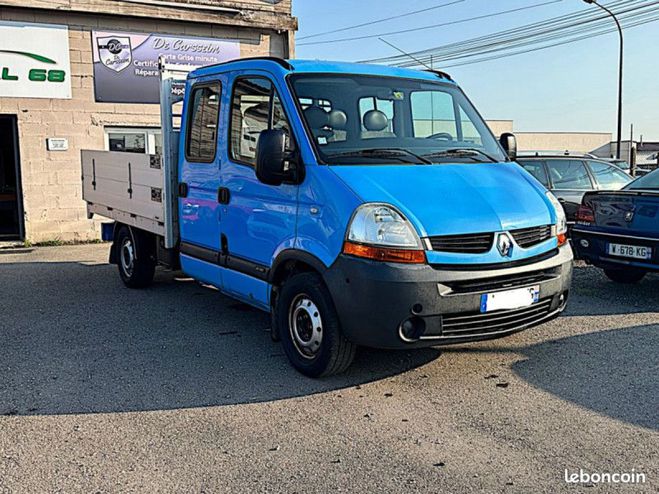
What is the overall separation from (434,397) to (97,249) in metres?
9.54

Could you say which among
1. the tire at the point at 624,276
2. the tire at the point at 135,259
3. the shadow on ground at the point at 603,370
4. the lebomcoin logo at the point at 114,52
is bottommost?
the shadow on ground at the point at 603,370

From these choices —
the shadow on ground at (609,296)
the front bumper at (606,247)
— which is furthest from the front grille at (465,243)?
the front bumper at (606,247)

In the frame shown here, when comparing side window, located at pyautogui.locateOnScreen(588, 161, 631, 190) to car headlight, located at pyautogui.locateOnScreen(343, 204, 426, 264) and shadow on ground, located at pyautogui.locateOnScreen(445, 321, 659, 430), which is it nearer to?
shadow on ground, located at pyautogui.locateOnScreen(445, 321, 659, 430)

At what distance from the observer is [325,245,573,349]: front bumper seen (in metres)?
4.36

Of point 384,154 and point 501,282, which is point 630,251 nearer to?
point 501,282

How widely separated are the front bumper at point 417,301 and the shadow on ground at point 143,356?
0.68 meters

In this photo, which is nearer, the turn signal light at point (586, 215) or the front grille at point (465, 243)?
the front grille at point (465, 243)

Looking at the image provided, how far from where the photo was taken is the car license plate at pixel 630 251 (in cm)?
705

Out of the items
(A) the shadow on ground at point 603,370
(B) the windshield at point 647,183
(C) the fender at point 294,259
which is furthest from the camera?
(B) the windshield at point 647,183

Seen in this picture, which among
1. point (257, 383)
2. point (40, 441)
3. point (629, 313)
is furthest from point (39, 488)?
point (629, 313)

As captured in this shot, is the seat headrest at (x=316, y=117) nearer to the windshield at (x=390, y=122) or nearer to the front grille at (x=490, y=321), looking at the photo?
the windshield at (x=390, y=122)
